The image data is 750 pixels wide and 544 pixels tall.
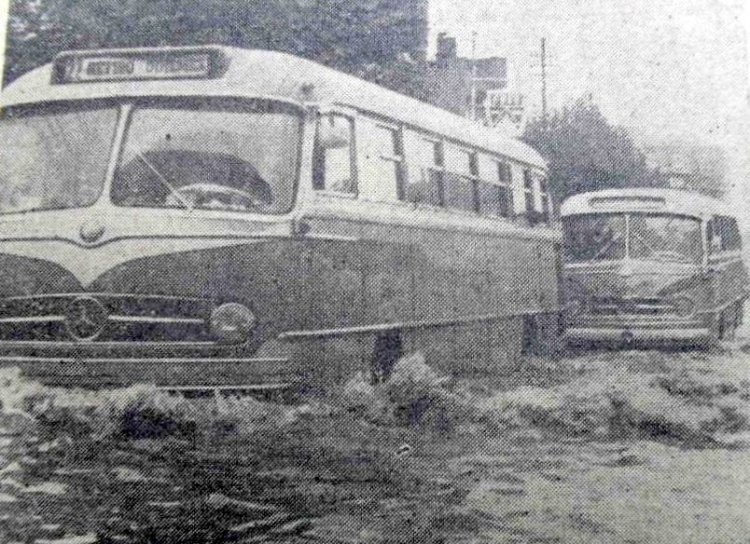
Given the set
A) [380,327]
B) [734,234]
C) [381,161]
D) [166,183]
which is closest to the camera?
[166,183]

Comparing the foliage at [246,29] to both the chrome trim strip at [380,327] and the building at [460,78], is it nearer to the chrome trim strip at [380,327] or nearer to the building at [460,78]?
the building at [460,78]

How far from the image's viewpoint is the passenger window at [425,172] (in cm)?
462

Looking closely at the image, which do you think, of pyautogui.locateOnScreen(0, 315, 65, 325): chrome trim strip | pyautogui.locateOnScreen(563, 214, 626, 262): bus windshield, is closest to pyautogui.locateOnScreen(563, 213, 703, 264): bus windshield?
pyautogui.locateOnScreen(563, 214, 626, 262): bus windshield

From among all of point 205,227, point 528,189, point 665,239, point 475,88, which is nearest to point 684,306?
point 665,239

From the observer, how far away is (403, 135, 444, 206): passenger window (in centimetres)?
462

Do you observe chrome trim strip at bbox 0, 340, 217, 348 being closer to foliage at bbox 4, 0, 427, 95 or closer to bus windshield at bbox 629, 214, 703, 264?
foliage at bbox 4, 0, 427, 95

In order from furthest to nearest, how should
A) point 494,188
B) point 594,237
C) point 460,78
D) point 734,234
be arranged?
point 494,188 → point 594,237 → point 460,78 → point 734,234

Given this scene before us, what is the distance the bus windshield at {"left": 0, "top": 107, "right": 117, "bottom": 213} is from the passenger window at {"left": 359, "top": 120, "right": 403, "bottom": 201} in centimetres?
117

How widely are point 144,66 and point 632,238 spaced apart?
301cm

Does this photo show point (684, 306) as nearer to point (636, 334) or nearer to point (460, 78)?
point (636, 334)

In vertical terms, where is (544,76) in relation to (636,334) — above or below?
above

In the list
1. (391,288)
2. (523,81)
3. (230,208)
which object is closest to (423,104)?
(523,81)

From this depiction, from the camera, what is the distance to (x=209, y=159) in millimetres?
3855

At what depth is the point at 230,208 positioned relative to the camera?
3812mm
